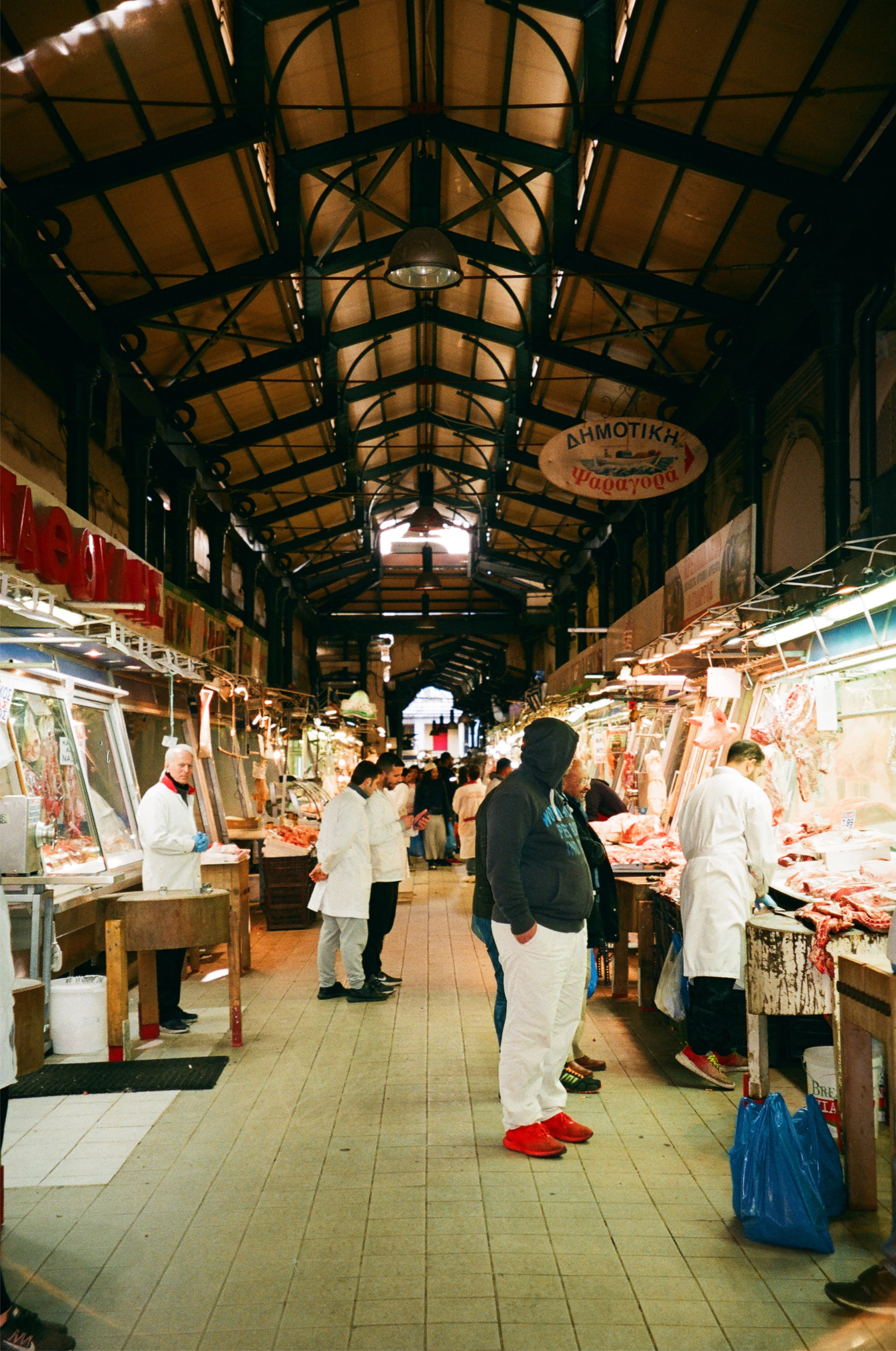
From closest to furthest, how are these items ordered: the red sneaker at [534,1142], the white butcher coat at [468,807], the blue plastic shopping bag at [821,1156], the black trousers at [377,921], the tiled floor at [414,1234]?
the tiled floor at [414,1234] < the blue plastic shopping bag at [821,1156] < the red sneaker at [534,1142] < the black trousers at [377,921] < the white butcher coat at [468,807]

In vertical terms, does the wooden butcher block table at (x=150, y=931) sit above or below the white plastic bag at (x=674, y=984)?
above

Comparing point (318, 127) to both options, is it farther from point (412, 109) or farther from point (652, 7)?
point (652, 7)

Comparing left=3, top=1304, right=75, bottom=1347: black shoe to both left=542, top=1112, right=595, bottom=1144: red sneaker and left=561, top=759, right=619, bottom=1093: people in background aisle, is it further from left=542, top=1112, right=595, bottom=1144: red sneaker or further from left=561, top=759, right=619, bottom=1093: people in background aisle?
left=561, top=759, right=619, bottom=1093: people in background aisle

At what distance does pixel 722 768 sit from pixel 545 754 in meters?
1.57

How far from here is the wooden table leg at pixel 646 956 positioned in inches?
301

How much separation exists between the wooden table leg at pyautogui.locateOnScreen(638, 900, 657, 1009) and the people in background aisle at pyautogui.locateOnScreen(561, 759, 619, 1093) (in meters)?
1.01

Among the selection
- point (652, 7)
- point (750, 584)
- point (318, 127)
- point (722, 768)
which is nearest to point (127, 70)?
point (318, 127)

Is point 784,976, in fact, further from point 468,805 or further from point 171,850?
point 468,805

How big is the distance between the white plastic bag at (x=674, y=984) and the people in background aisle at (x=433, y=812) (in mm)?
12875

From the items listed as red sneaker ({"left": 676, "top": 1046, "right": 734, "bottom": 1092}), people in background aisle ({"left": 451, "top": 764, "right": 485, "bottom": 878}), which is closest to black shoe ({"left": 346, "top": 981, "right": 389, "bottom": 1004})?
red sneaker ({"left": 676, "top": 1046, "right": 734, "bottom": 1092})

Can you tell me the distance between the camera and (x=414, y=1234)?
409 centimetres

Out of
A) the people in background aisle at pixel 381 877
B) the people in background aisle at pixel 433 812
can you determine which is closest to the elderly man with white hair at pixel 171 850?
the people in background aisle at pixel 381 877

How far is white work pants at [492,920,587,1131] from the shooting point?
498cm

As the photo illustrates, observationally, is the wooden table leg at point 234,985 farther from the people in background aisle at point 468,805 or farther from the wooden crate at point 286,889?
the people in background aisle at point 468,805
